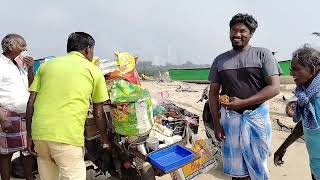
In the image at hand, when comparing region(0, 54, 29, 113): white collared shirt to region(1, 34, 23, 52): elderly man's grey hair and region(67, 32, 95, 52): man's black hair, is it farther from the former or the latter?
region(67, 32, 95, 52): man's black hair

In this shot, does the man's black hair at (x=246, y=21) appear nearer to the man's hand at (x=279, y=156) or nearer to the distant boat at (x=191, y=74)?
the man's hand at (x=279, y=156)

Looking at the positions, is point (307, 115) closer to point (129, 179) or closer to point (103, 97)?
point (103, 97)

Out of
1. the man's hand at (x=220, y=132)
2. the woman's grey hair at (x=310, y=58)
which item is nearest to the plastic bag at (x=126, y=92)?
the man's hand at (x=220, y=132)

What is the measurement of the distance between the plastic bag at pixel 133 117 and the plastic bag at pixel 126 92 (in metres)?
0.05

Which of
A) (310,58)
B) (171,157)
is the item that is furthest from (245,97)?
(171,157)

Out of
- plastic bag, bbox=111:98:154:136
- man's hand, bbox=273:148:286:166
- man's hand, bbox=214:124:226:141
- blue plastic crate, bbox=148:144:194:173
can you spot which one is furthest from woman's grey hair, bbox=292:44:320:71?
plastic bag, bbox=111:98:154:136

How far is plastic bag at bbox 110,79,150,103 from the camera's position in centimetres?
374

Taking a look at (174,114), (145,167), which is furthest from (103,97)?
(174,114)

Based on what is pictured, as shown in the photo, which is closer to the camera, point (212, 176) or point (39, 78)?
point (39, 78)

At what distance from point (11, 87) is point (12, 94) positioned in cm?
8

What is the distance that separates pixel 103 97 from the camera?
326cm

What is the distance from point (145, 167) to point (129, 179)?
9.7 inches

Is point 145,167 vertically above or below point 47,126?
below

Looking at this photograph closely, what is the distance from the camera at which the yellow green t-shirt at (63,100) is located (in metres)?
3.04
